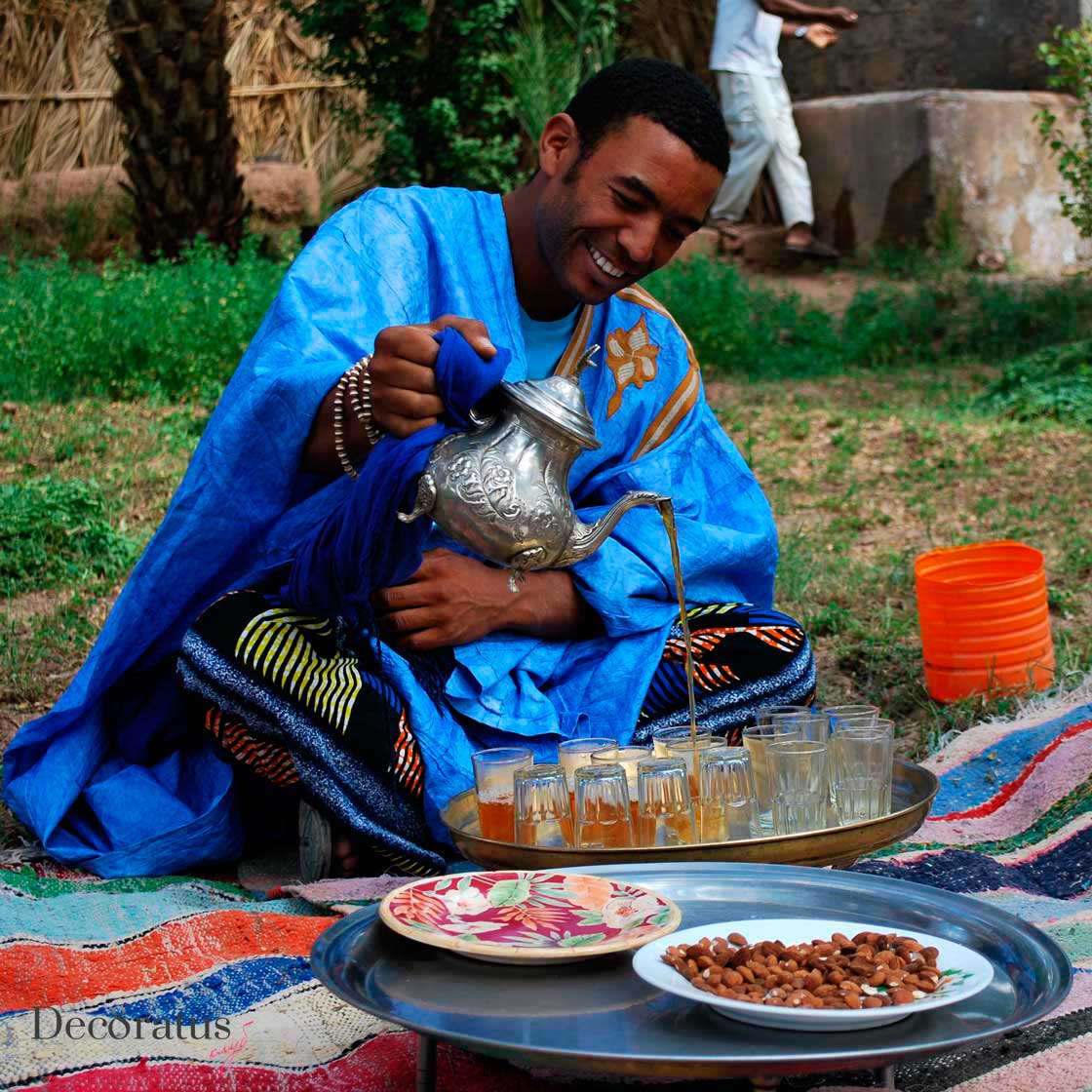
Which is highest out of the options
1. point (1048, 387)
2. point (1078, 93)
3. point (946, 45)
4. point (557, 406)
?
point (946, 45)

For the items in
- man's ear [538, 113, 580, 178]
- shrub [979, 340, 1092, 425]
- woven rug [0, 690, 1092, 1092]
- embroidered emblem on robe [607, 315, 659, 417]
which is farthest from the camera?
shrub [979, 340, 1092, 425]

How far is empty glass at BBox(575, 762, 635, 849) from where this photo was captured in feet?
7.80

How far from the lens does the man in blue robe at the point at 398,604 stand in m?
2.84

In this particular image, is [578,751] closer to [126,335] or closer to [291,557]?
[291,557]

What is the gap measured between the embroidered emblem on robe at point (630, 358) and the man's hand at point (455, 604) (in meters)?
0.52

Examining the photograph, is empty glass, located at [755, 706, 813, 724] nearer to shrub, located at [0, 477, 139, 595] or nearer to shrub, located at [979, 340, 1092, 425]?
shrub, located at [0, 477, 139, 595]

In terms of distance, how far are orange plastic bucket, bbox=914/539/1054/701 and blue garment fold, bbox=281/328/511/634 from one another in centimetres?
→ 183

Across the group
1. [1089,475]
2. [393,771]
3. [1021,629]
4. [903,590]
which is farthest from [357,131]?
[393,771]

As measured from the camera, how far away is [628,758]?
2607 mm

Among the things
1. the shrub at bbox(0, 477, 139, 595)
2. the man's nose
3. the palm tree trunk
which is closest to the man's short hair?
the man's nose

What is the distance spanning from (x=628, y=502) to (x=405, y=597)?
58 centimetres

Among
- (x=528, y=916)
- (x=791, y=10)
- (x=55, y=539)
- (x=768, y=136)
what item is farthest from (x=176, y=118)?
(x=528, y=916)

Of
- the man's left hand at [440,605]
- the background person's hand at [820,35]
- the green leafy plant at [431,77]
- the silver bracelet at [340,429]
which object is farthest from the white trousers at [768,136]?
the silver bracelet at [340,429]

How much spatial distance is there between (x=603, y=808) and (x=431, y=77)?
8.74 meters
